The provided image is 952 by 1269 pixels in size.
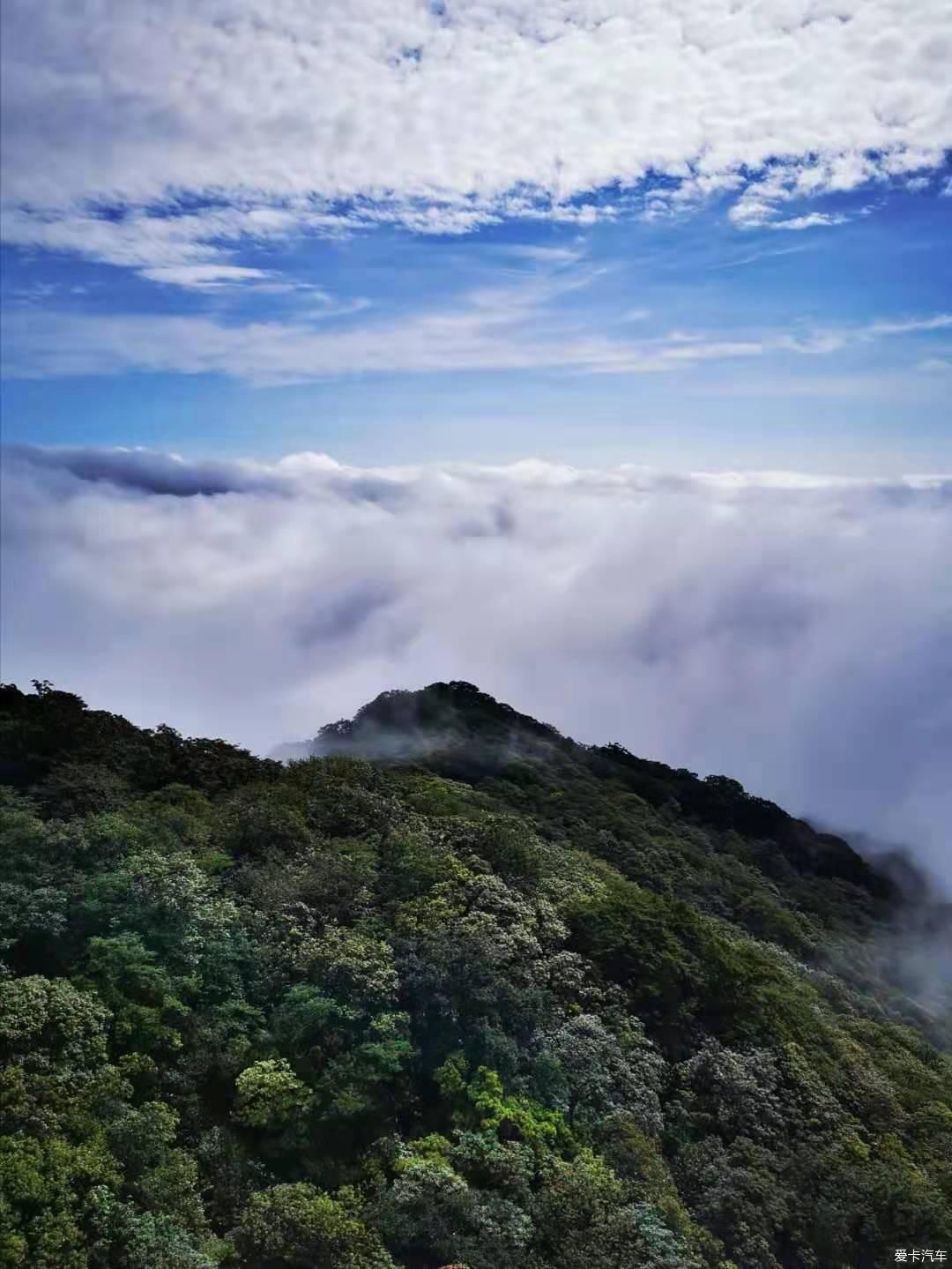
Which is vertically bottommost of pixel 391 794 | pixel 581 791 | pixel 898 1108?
pixel 898 1108

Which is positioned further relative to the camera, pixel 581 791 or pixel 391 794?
pixel 581 791

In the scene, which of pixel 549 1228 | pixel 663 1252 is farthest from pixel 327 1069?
pixel 663 1252

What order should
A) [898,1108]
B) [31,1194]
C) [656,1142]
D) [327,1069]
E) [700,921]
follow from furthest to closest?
1. [700,921]
2. [898,1108]
3. [656,1142]
4. [327,1069]
5. [31,1194]

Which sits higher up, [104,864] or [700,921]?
[700,921]

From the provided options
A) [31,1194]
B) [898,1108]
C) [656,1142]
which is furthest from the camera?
[898,1108]

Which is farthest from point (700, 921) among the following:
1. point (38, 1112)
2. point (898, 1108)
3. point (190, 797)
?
point (38, 1112)

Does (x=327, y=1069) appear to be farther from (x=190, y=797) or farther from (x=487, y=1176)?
(x=190, y=797)

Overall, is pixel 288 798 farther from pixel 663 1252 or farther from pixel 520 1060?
pixel 663 1252
